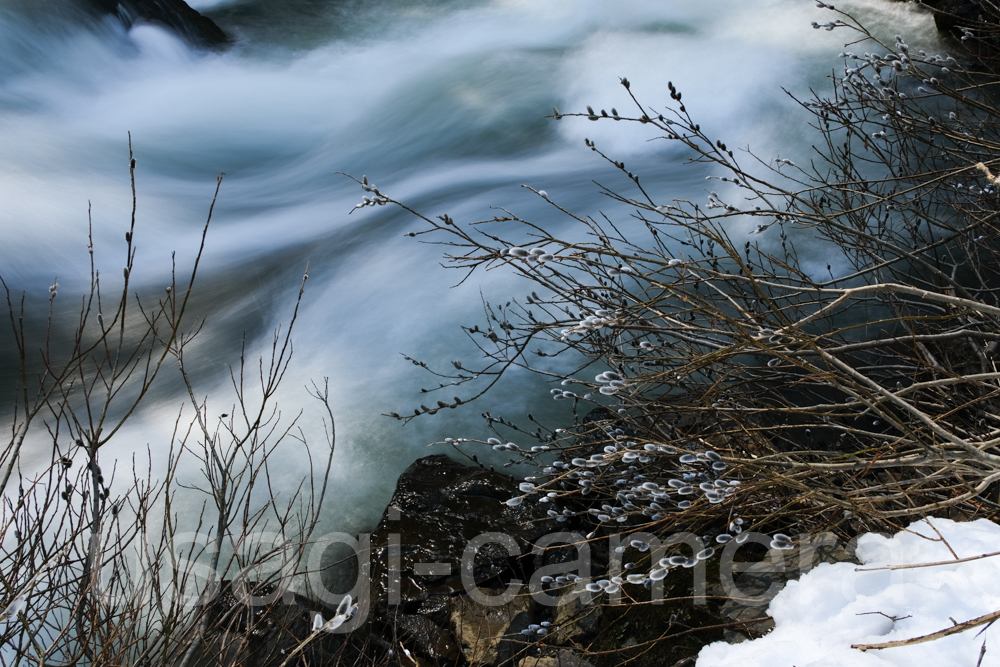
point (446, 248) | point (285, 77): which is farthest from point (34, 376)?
point (285, 77)

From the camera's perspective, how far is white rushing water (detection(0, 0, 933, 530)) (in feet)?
20.9

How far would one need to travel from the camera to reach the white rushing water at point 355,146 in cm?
638

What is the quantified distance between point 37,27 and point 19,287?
15.0ft

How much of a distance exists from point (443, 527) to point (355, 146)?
588cm

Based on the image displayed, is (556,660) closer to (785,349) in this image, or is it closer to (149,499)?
(785,349)

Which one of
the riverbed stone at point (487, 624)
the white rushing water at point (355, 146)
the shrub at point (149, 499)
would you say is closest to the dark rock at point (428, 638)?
the riverbed stone at point (487, 624)

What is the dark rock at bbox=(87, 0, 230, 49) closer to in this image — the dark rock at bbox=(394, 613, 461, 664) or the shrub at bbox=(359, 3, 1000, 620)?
the shrub at bbox=(359, 3, 1000, 620)

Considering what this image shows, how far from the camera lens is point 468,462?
5289mm

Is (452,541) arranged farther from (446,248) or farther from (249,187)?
(249,187)

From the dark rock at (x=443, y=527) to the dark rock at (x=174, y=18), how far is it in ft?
29.2

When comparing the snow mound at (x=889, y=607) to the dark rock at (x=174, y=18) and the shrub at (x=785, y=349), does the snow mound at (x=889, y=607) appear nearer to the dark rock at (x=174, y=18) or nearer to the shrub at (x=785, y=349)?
the shrub at (x=785, y=349)

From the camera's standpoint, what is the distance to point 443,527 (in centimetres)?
462

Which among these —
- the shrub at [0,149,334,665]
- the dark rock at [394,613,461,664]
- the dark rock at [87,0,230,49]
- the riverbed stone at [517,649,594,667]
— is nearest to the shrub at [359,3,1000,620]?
the riverbed stone at [517,649,594,667]

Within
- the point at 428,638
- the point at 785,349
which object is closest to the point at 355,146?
the point at 428,638
